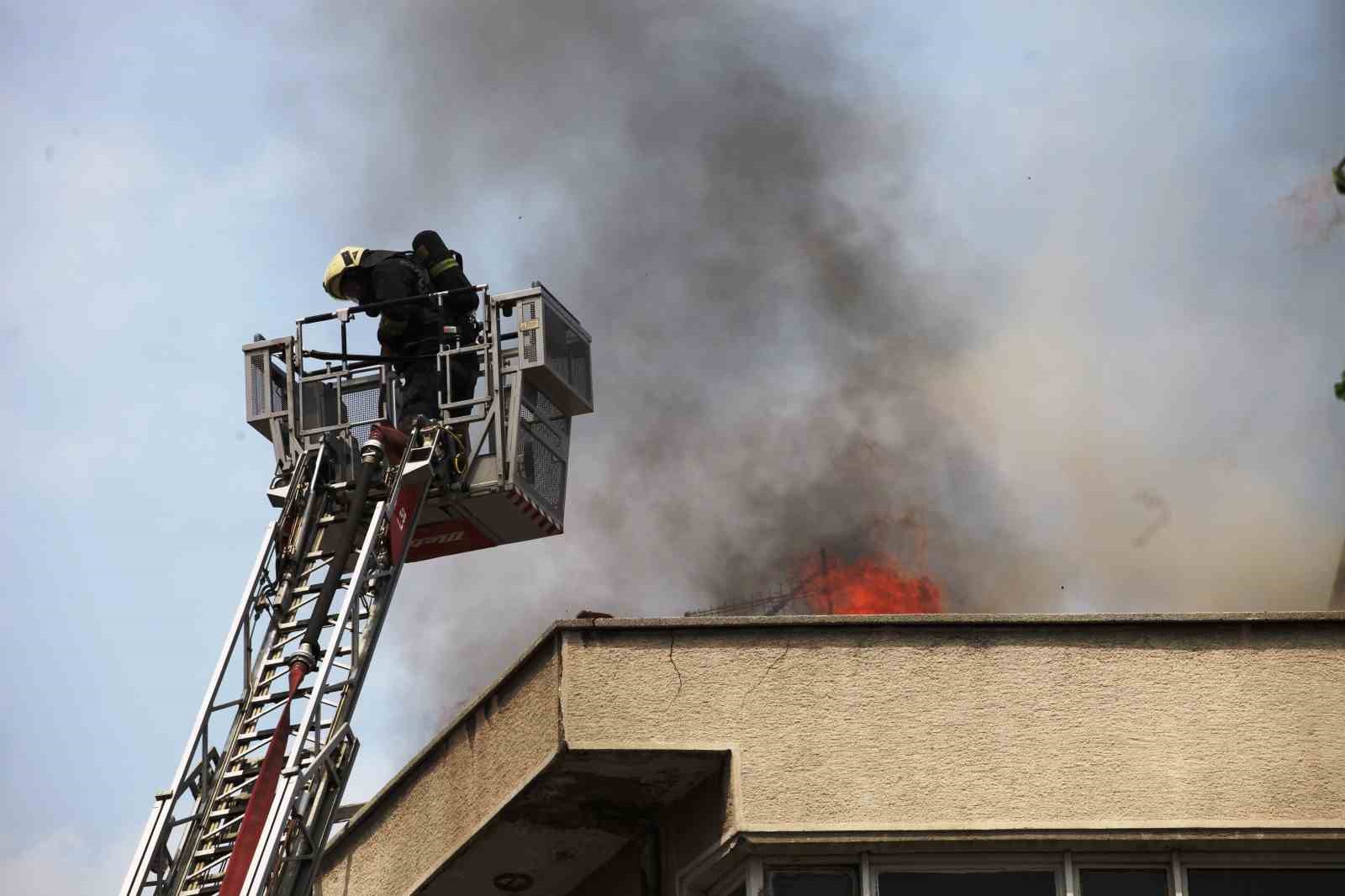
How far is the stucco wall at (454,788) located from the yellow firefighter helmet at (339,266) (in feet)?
14.1

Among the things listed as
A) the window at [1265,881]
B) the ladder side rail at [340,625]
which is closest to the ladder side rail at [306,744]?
the ladder side rail at [340,625]

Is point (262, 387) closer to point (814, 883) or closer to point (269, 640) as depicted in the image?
point (269, 640)

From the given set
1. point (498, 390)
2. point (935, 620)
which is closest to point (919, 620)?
point (935, 620)

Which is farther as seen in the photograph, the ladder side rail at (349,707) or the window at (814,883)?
the ladder side rail at (349,707)

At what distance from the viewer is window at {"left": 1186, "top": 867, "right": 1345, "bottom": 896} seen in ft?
36.1

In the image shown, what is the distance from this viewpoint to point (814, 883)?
11117 millimetres

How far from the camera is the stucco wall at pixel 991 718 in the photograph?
440 inches

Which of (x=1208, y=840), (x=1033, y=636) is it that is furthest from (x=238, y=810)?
(x=1208, y=840)

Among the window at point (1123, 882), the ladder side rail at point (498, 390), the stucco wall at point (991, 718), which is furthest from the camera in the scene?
the ladder side rail at point (498, 390)

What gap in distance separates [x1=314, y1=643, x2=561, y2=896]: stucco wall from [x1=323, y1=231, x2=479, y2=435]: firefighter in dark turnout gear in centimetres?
308

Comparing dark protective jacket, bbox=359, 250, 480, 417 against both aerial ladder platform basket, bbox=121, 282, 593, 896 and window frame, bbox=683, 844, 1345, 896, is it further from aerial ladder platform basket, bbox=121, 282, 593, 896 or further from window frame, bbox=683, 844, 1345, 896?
window frame, bbox=683, 844, 1345, 896

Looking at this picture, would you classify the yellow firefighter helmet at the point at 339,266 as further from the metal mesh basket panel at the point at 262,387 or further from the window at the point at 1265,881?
the window at the point at 1265,881

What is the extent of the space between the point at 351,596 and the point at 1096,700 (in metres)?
4.89

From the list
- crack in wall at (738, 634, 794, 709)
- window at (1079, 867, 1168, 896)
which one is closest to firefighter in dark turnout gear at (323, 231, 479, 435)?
crack in wall at (738, 634, 794, 709)
